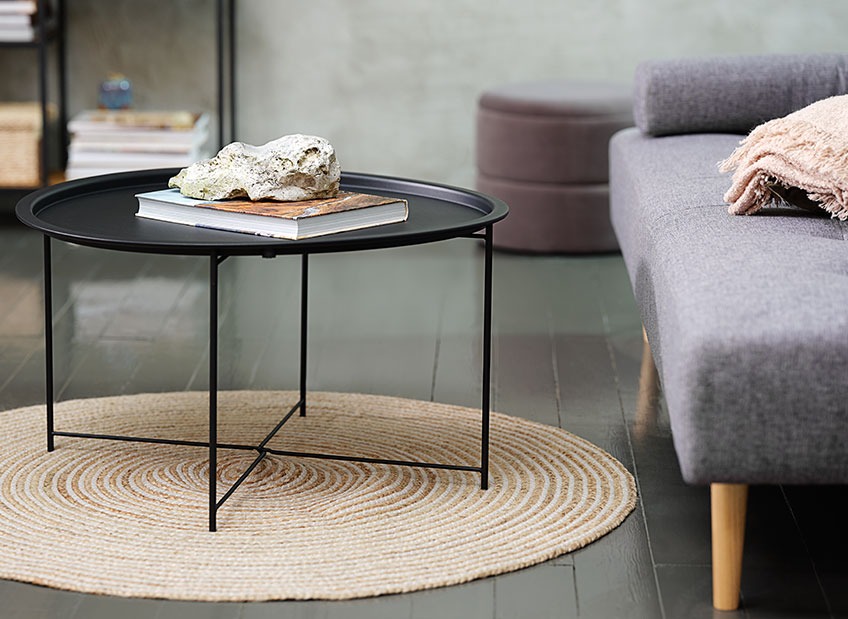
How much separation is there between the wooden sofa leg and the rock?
2.39ft

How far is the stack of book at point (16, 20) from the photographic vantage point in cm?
377

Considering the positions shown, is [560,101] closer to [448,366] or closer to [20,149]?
[448,366]

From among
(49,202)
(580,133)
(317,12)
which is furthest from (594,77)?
(49,202)

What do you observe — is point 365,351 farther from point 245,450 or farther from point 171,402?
point 245,450

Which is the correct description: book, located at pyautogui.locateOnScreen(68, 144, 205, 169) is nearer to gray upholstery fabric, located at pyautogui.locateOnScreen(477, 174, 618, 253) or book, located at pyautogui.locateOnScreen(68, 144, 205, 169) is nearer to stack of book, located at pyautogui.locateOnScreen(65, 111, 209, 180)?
stack of book, located at pyautogui.locateOnScreen(65, 111, 209, 180)

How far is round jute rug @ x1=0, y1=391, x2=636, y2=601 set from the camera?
5.63ft

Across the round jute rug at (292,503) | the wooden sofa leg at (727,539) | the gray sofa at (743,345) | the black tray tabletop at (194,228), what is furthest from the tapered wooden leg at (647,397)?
the wooden sofa leg at (727,539)

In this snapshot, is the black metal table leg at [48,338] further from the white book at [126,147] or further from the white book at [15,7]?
the white book at [15,7]

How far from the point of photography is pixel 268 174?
6.28 feet

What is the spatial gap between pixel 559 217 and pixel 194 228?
6.51 feet

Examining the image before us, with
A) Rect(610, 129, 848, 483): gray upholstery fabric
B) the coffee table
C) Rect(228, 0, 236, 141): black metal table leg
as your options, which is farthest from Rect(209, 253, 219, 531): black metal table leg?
Rect(228, 0, 236, 141): black metal table leg

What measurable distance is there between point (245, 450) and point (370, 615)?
602mm

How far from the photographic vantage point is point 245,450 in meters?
2.16

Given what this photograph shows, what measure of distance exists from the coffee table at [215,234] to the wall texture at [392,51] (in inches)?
78.0
